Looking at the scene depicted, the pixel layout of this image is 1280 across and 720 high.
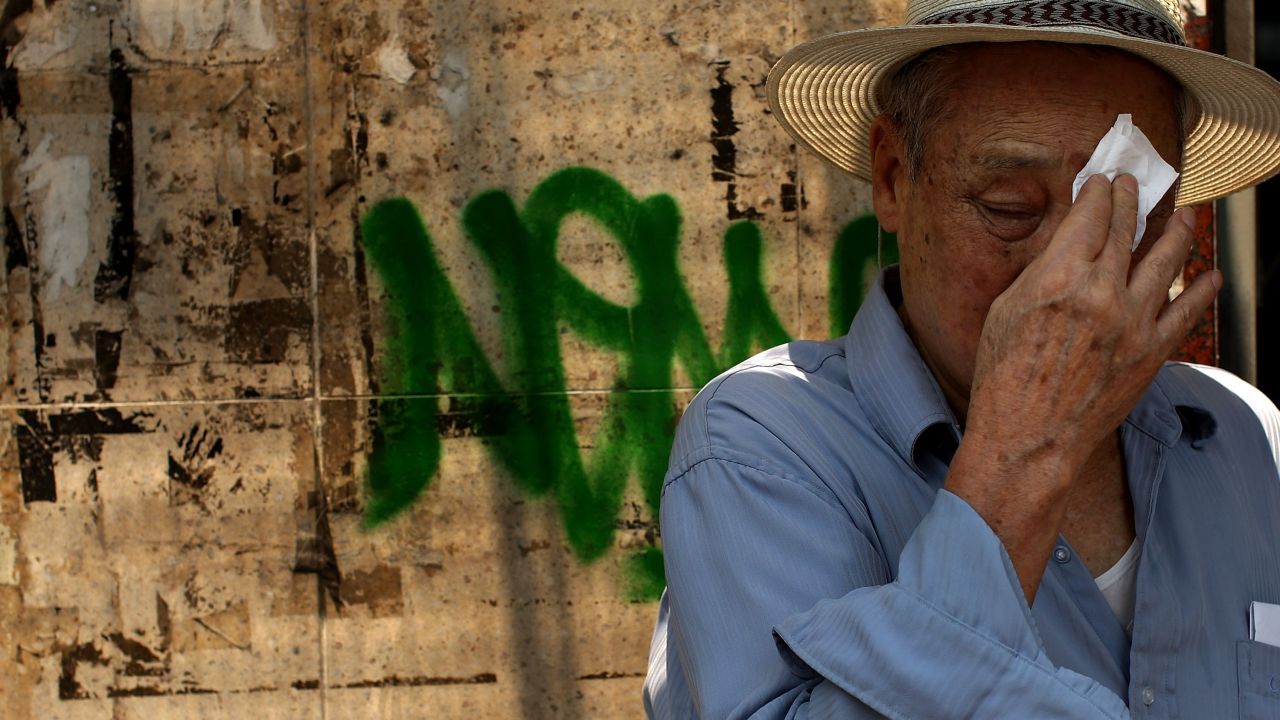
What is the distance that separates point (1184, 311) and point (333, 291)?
253 centimetres

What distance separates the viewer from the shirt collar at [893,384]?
1429mm

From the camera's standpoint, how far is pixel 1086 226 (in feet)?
4.14

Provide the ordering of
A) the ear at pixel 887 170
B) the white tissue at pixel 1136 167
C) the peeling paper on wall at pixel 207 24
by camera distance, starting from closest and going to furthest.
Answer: the white tissue at pixel 1136 167, the ear at pixel 887 170, the peeling paper on wall at pixel 207 24

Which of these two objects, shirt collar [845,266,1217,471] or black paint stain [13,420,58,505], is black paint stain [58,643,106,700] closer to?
A: black paint stain [13,420,58,505]

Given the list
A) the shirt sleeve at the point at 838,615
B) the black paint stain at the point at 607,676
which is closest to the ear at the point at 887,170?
the shirt sleeve at the point at 838,615

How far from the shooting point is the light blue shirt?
3.62 feet

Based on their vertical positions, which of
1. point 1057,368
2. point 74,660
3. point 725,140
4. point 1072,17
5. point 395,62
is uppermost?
point 395,62

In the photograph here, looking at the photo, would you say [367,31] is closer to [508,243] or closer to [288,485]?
[508,243]

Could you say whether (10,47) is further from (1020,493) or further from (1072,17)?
(1020,493)

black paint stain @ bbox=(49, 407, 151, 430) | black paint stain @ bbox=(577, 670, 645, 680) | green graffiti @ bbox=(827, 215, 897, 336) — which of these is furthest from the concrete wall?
black paint stain @ bbox=(577, 670, 645, 680)

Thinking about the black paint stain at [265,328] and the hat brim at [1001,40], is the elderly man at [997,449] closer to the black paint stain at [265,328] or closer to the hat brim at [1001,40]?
the hat brim at [1001,40]

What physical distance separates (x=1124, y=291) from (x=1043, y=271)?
0.09 meters

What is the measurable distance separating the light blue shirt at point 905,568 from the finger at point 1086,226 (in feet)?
0.91

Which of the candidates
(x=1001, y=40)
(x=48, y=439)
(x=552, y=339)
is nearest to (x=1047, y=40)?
(x=1001, y=40)
